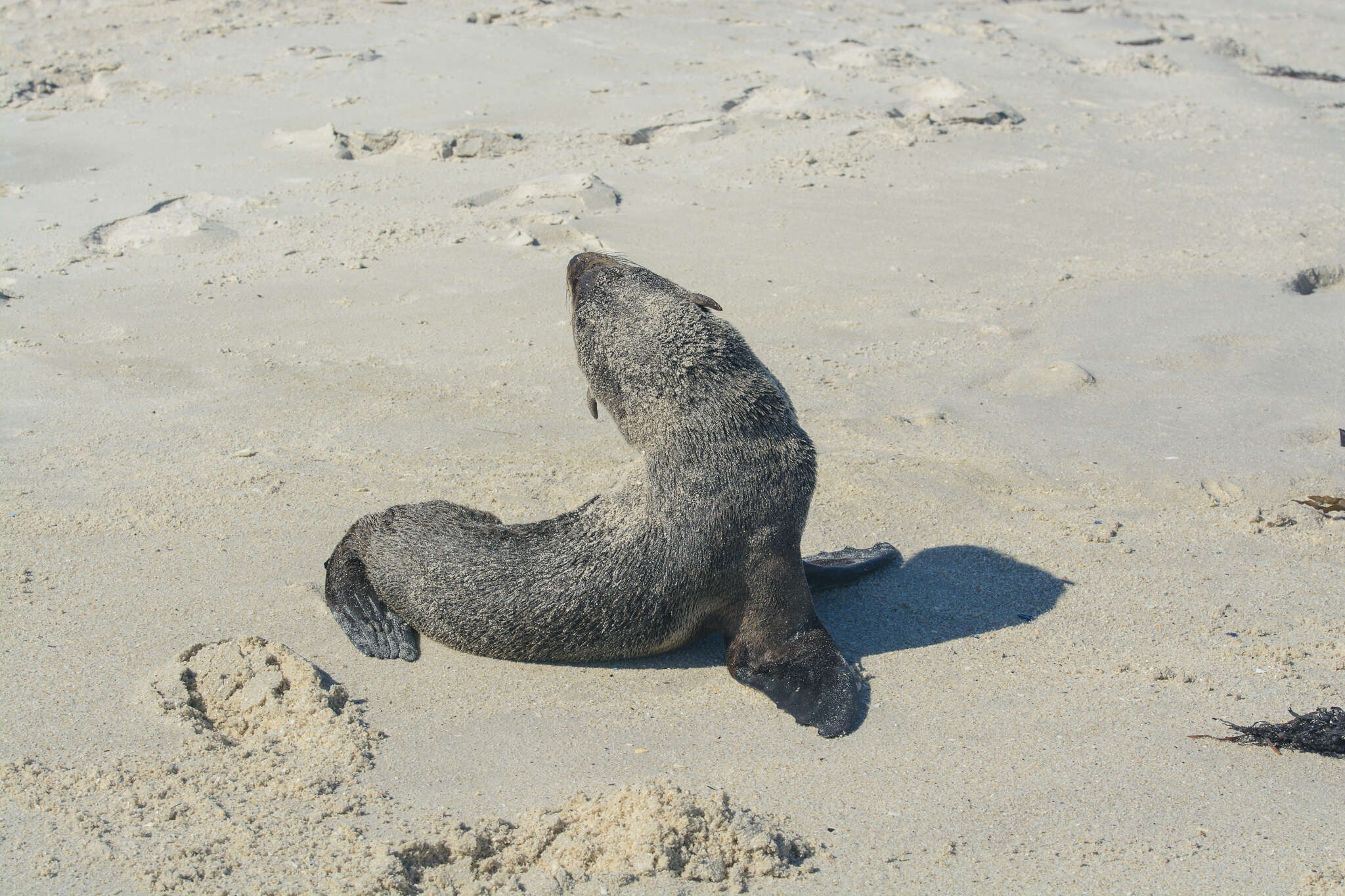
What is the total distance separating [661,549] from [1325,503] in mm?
3098

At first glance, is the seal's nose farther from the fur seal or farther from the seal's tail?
the seal's tail

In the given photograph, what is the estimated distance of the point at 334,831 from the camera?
303cm

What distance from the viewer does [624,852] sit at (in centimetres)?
297

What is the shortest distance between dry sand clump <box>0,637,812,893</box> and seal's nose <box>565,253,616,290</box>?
190 centimetres

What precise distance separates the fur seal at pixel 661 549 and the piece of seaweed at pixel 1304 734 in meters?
1.20

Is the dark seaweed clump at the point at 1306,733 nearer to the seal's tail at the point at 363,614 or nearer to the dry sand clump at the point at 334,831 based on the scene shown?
the dry sand clump at the point at 334,831

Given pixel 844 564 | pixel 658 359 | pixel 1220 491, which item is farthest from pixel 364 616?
pixel 1220 491

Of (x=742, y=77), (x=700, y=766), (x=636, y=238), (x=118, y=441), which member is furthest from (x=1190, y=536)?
(x=742, y=77)

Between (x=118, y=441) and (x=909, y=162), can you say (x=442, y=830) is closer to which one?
(x=118, y=441)

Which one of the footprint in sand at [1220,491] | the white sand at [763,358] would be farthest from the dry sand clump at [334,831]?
the footprint in sand at [1220,491]

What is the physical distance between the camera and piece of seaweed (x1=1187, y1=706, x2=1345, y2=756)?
342 cm

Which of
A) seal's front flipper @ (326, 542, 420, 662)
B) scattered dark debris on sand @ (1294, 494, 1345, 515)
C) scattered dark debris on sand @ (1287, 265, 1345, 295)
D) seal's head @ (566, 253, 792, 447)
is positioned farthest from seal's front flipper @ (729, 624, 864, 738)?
scattered dark debris on sand @ (1287, 265, 1345, 295)

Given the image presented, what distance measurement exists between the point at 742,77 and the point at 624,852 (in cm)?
908

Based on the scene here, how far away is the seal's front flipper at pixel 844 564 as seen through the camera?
451 cm
